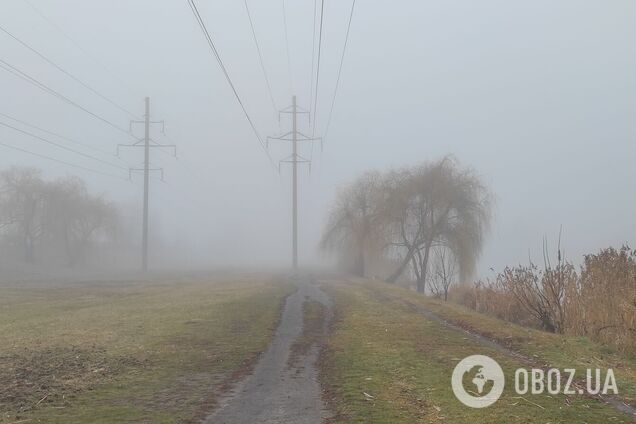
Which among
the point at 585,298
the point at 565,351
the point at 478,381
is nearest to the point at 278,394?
the point at 478,381

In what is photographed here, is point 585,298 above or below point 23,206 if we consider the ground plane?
below

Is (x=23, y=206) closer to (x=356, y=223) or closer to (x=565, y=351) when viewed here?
(x=356, y=223)

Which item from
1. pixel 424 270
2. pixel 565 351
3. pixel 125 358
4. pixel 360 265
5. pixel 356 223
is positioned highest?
pixel 356 223

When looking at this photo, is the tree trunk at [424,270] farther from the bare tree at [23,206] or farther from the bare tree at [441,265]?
the bare tree at [23,206]

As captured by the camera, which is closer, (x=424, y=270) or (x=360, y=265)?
(x=424, y=270)

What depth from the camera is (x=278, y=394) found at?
343 inches

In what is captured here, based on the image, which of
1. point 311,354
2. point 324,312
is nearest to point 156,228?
point 324,312

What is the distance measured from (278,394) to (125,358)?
15.7 feet

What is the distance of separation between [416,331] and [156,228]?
115123 mm

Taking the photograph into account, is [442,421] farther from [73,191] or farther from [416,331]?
[73,191]

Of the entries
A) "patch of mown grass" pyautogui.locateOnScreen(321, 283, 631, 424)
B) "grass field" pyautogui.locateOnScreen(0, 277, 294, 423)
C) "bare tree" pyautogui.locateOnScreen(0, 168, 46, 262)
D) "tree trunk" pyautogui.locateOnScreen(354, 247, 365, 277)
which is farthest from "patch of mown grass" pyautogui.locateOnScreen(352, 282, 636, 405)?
"bare tree" pyautogui.locateOnScreen(0, 168, 46, 262)
